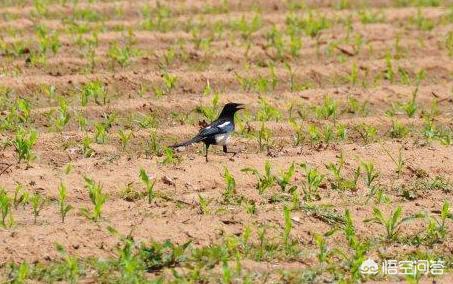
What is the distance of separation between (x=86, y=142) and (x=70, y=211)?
1.52m

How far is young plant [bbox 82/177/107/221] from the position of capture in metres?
8.09

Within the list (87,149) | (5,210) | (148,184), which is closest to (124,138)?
(87,149)

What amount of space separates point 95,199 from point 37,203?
444 millimetres

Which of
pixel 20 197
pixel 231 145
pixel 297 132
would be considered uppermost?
pixel 20 197

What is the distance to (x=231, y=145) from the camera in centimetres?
1041

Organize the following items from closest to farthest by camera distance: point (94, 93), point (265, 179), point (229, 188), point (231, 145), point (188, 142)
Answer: point (229, 188) → point (265, 179) → point (188, 142) → point (231, 145) → point (94, 93)

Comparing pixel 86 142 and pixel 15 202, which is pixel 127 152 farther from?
pixel 15 202

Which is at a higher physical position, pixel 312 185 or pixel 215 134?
pixel 215 134

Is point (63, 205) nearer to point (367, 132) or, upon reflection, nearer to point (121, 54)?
point (367, 132)

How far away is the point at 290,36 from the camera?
14164mm

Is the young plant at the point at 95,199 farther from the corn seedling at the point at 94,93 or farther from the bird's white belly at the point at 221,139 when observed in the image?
the corn seedling at the point at 94,93

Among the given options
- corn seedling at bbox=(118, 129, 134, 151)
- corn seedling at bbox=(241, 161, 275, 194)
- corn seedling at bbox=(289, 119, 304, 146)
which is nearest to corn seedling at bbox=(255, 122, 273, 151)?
corn seedling at bbox=(289, 119, 304, 146)

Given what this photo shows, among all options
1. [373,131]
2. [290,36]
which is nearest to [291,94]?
[373,131]

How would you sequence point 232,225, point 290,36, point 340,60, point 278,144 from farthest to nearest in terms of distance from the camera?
point 290,36 → point 340,60 → point 278,144 → point 232,225
